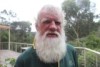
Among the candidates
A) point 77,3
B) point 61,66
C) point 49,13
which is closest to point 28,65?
point 61,66

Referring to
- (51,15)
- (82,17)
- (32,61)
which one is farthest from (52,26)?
(82,17)

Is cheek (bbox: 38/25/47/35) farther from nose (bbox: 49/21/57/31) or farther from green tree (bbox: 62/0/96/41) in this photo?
green tree (bbox: 62/0/96/41)

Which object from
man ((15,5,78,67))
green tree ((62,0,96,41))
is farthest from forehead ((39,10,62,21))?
green tree ((62,0,96,41))

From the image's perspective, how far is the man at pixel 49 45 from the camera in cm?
119

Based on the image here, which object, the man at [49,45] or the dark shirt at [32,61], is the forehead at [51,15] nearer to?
the man at [49,45]

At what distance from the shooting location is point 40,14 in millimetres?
1212

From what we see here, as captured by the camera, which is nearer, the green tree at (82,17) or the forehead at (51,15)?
the forehead at (51,15)

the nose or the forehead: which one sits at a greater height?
the forehead

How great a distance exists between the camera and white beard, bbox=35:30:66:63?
1.24m

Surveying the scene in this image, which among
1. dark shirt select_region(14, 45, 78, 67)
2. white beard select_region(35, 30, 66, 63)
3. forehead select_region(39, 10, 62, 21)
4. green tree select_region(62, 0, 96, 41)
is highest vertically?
Result: green tree select_region(62, 0, 96, 41)

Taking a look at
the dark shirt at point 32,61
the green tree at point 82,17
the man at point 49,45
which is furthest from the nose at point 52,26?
the green tree at point 82,17

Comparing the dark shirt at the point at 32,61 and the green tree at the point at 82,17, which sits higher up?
the green tree at the point at 82,17

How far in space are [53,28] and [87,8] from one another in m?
7.18

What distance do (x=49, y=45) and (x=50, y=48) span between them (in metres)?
0.02
